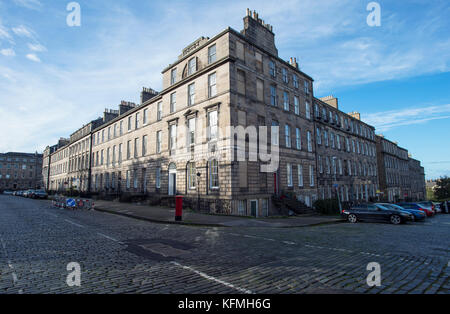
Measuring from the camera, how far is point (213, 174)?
19578mm

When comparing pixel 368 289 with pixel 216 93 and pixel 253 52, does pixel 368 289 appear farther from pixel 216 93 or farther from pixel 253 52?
pixel 253 52

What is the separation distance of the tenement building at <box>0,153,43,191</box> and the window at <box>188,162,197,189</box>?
9617cm

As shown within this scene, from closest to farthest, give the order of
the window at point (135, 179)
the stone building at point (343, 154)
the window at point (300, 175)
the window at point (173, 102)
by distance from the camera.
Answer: the window at point (173, 102)
the window at point (300, 175)
the window at point (135, 179)
the stone building at point (343, 154)

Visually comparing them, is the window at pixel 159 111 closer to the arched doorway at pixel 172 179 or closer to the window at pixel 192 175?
the arched doorway at pixel 172 179

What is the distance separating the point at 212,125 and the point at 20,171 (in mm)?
111176

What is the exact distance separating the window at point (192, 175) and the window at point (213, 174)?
2.00 meters

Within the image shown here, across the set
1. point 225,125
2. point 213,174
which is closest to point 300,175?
point 213,174

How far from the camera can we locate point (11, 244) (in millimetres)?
7434

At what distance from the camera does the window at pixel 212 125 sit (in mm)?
19719

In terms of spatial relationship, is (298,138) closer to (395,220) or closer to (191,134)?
(191,134)

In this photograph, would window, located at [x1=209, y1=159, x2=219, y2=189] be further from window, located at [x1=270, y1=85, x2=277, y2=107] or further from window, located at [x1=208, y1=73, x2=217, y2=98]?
window, located at [x1=270, y1=85, x2=277, y2=107]

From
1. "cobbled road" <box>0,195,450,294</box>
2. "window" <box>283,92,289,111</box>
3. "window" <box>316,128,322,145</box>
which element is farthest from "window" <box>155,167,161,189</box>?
"window" <box>316,128,322,145</box>

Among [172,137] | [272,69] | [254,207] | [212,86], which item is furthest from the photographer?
[172,137]

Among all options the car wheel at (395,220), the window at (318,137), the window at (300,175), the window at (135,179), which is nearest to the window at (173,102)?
the window at (135,179)
